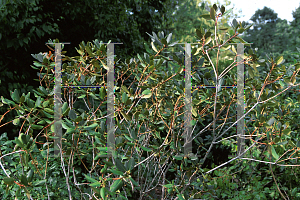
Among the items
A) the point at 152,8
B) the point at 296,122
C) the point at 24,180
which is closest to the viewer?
the point at 24,180

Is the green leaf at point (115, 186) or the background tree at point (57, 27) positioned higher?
the background tree at point (57, 27)

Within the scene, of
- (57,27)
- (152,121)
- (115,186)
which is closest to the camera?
(115,186)

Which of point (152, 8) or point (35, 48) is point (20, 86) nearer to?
point (35, 48)

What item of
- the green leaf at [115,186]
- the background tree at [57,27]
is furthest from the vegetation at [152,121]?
the background tree at [57,27]

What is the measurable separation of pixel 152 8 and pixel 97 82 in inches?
171

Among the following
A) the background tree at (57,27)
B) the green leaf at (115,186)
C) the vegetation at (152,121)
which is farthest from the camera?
the background tree at (57,27)

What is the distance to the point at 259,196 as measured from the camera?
106 inches

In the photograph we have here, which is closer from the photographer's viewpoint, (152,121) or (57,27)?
(152,121)

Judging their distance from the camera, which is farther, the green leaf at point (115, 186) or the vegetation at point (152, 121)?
the vegetation at point (152, 121)

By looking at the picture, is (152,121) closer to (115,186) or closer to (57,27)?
(115,186)

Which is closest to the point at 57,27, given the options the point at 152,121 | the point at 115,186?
the point at 152,121

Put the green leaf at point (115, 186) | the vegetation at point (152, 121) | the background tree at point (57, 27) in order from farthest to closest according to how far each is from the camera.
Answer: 1. the background tree at point (57, 27)
2. the vegetation at point (152, 121)
3. the green leaf at point (115, 186)

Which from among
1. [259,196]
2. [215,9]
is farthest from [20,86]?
[259,196]

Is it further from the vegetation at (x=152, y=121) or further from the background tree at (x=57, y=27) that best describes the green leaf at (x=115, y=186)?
the background tree at (x=57, y=27)
